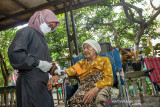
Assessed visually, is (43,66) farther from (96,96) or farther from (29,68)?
(96,96)

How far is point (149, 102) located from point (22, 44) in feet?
10.4

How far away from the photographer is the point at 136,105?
10.5 ft

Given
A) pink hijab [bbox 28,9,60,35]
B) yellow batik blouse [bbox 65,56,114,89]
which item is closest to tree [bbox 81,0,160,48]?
yellow batik blouse [bbox 65,56,114,89]

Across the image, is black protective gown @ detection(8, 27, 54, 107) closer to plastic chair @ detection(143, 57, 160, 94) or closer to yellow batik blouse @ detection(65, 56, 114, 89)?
yellow batik blouse @ detection(65, 56, 114, 89)

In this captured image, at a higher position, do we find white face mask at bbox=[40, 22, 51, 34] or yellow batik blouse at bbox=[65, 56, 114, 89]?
white face mask at bbox=[40, 22, 51, 34]

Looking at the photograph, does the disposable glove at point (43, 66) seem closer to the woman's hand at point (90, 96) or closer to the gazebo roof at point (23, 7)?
the woman's hand at point (90, 96)

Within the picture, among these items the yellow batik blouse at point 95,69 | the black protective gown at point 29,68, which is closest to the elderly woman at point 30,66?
the black protective gown at point 29,68

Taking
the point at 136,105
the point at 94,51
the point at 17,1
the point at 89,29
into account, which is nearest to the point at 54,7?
the point at 17,1

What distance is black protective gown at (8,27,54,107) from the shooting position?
4.11ft

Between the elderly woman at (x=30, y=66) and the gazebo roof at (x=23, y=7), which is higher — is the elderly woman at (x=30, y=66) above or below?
below

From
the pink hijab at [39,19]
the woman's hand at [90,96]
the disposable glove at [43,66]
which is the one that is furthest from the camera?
the woman's hand at [90,96]

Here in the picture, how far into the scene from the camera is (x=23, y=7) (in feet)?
12.9

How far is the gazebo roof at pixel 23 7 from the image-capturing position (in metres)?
3.79

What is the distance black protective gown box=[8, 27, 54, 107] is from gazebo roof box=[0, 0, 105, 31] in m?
2.70
